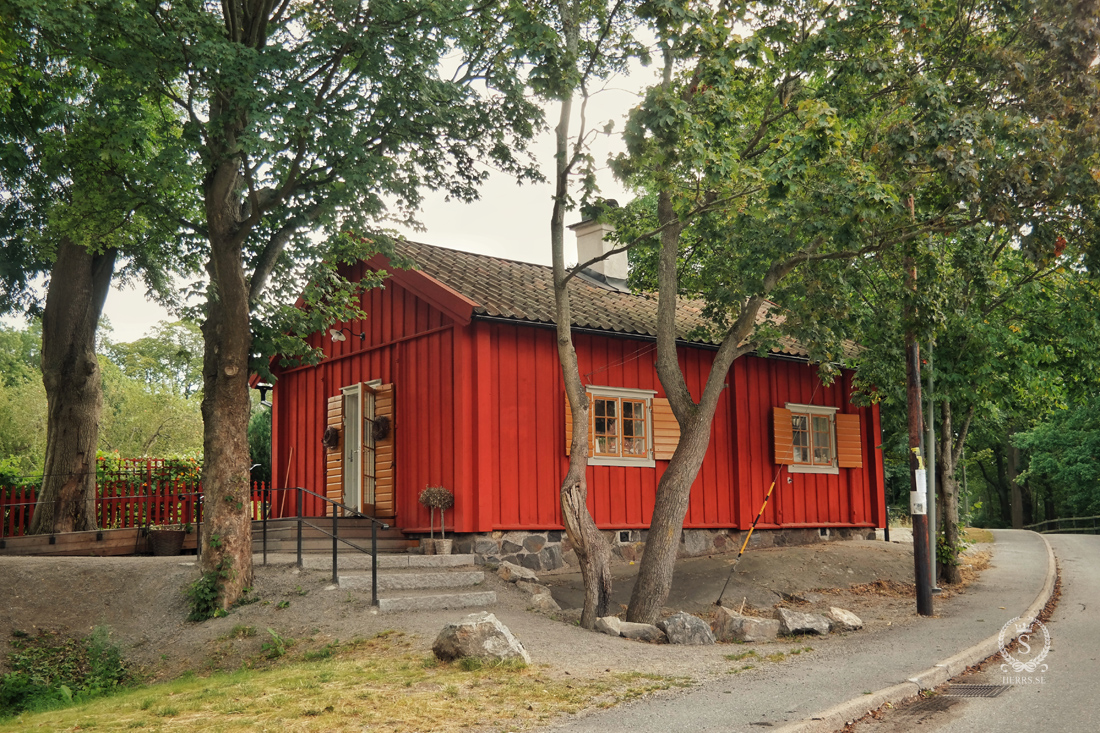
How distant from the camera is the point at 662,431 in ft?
50.6

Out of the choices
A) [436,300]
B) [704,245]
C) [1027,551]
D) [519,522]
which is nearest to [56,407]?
[436,300]

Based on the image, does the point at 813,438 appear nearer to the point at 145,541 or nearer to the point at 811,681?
the point at 811,681

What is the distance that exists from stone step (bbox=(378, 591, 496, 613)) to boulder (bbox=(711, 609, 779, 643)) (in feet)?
9.00

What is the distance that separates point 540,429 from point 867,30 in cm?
713

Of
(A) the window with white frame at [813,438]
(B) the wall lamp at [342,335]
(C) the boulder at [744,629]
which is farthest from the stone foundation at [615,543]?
(B) the wall lamp at [342,335]

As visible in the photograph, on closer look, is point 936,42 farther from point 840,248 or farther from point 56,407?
point 56,407

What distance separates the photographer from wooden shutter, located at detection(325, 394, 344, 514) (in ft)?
51.5

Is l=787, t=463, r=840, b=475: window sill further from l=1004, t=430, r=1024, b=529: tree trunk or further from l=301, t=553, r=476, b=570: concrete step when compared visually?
l=1004, t=430, r=1024, b=529: tree trunk

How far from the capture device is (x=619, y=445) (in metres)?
15.0

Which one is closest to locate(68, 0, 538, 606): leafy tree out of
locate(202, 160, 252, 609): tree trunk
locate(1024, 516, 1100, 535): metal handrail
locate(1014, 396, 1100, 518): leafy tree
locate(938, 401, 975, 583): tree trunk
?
locate(202, 160, 252, 609): tree trunk

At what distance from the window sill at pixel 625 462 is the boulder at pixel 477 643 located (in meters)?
6.58

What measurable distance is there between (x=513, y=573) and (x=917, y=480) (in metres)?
5.48

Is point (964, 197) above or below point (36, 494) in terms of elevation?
above

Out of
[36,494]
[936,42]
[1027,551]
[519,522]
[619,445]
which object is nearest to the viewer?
[936,42]
